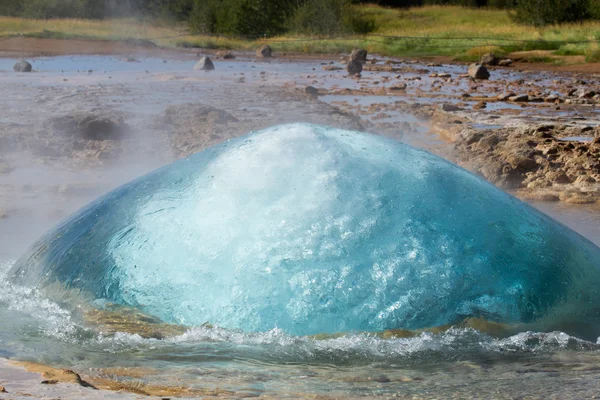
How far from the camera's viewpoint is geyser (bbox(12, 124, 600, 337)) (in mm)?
2574

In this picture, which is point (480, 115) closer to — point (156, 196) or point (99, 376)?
point (156, 196)

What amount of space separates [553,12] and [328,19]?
8.09m

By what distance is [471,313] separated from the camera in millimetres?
2602

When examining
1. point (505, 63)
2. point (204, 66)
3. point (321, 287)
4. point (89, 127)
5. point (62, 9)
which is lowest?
point (505, 63)

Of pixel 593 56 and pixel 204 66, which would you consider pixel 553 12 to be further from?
pixel 204 66

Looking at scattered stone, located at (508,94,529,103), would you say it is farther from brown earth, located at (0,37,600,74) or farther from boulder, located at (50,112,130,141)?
brown earth, located at (0,37,600,74)

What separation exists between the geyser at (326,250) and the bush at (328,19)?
30.0 m

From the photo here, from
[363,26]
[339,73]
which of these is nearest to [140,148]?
[339,73]

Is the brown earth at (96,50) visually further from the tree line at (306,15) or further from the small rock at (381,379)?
the small rock at (381,379)

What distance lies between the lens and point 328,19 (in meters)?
33.8

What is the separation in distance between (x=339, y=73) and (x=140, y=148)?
11.8 metres

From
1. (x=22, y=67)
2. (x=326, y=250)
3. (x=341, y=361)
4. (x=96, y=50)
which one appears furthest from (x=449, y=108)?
(x=96, y=50)

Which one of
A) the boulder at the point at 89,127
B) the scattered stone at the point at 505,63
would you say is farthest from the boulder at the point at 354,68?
the boulder at the point at 89,127

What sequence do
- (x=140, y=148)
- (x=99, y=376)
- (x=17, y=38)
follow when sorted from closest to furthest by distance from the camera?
(x=99, y=376) < (x=140, y=148) < (x=17, y=38)
